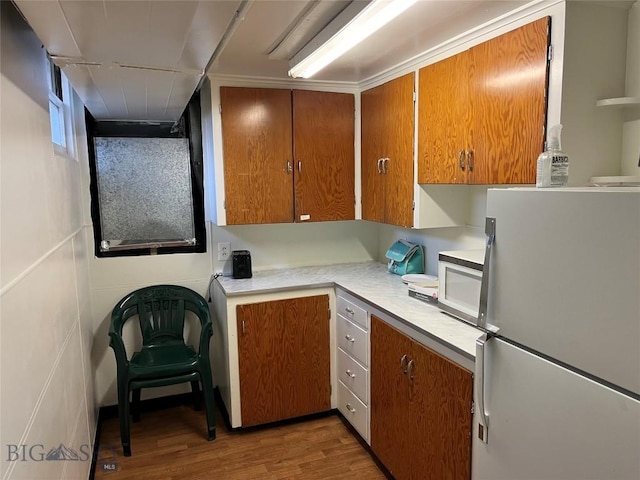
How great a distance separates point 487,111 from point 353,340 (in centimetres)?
151

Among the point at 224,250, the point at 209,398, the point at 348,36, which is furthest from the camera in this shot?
the point at 224,250

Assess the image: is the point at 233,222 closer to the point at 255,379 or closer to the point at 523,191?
the point at 255,379

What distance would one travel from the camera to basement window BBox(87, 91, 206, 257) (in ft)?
10.2

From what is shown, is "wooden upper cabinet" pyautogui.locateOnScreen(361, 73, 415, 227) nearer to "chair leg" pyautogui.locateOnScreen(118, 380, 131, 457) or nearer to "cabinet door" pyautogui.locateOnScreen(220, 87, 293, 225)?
"cabinet door" pyautogui.locateOnScreen(220, 87, 293, 225)

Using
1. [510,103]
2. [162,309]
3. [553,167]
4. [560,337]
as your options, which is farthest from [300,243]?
[560,337]

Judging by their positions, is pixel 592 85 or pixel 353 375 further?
pixel 353 375

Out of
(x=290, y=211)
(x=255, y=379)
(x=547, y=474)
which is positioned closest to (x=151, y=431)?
(x=255, y=379)

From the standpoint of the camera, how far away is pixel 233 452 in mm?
2789

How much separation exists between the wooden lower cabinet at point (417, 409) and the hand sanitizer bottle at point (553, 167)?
78cm

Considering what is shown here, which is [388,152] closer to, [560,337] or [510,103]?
[510,103]

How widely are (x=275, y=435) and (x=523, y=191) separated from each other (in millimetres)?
2306

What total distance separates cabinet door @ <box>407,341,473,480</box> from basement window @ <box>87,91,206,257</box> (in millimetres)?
A: 1888

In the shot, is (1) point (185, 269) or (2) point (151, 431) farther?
(1) point (185, 269)

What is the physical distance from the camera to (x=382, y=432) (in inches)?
99.2
